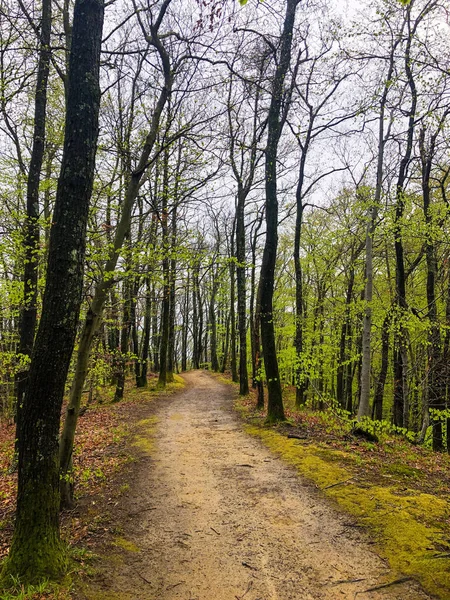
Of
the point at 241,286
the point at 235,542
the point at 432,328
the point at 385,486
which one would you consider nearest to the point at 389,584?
the point at 235,542

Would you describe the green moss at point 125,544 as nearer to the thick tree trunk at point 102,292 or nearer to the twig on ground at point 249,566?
the thick tree trunk at point 102,292

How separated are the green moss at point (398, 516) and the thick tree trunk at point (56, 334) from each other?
137 inches

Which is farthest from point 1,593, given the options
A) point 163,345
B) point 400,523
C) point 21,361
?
point 163,345

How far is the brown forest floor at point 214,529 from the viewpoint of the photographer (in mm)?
3383

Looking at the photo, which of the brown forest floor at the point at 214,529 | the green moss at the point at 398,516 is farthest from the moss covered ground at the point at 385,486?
the brown forest floor at the point at 214,529

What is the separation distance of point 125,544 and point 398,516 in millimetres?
3385

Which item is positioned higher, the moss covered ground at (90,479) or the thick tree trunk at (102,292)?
the thick tree trunk at (102,292)

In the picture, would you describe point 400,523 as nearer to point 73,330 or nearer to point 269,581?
point 269,581

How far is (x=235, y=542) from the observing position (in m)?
4.14

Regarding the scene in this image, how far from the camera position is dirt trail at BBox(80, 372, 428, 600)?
11.0 feet

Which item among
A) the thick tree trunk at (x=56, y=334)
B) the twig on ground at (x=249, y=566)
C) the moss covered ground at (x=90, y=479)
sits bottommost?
the moss covered ground at (x=90, y=479)

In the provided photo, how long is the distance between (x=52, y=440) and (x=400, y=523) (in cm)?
413

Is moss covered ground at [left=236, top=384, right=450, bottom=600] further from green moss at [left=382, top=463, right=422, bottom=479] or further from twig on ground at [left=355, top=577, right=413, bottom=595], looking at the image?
twig on ground at [left=355, top=577, right=413, bottom=595]

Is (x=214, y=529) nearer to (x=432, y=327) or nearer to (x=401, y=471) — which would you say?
(x=401, y=471)
